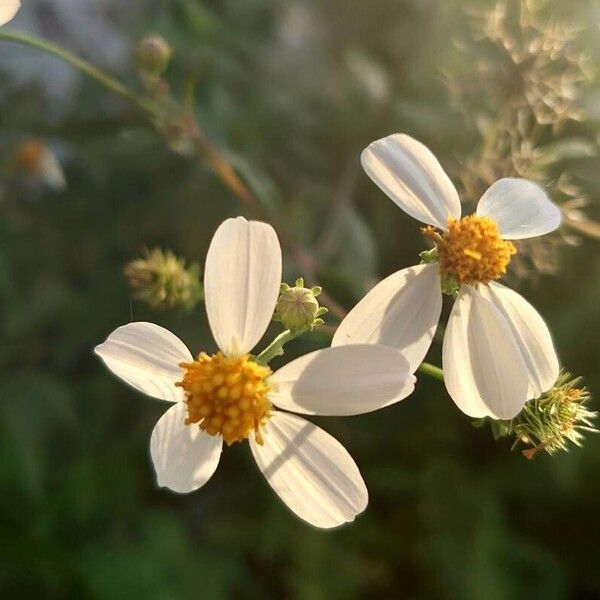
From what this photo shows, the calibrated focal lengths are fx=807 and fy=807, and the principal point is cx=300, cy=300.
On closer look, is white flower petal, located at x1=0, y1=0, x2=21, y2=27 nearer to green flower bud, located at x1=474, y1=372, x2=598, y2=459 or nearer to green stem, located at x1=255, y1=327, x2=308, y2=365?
green stem, located at x1=255, y1=327, x2=308, y2=365

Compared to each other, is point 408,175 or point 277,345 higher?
point 408,175

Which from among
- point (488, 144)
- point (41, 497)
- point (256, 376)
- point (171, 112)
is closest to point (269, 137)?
point (171, 112)

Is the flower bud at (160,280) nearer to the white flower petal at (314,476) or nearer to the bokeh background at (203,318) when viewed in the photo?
the white flower petal at (314,476)

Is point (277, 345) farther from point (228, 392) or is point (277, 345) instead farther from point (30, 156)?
point (30, 156)

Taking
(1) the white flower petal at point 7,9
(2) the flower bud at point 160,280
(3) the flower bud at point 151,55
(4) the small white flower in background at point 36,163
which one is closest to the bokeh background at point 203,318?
(4) the small white flower in background at point 36,163

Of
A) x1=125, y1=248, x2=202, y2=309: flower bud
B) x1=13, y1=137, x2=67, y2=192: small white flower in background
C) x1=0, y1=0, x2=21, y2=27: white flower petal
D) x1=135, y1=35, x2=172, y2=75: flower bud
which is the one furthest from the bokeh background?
x1=0, y1=0, x2=21, y2=27: white flower petal

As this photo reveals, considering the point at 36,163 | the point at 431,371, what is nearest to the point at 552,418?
the point at 431,371
